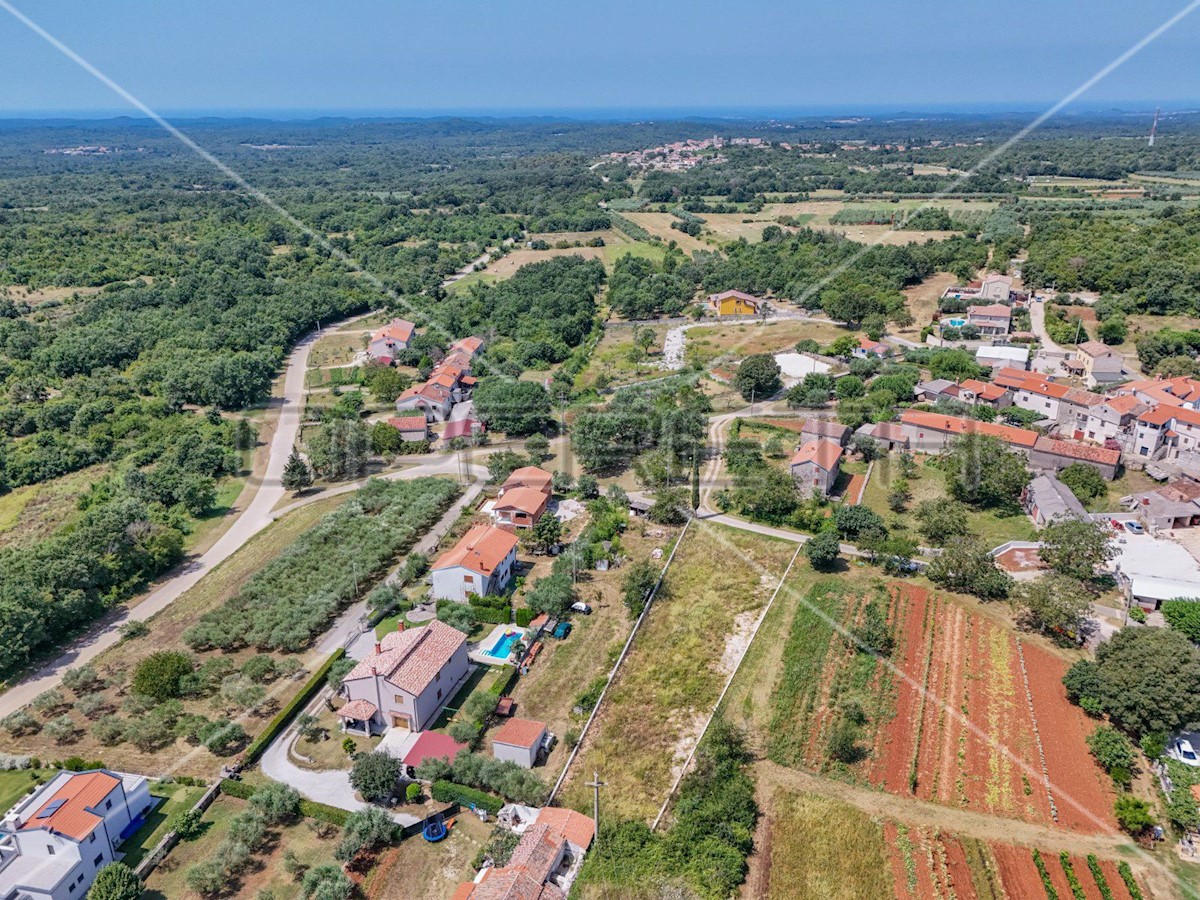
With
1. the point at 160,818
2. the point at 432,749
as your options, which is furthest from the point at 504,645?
the point at 160,818

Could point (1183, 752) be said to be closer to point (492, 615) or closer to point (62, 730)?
point (492, 615)

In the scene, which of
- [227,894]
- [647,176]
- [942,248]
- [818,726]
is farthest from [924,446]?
[647,176]

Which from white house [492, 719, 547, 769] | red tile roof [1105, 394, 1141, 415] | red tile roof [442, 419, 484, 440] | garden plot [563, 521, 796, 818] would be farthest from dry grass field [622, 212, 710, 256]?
white house [492, 719, 547, 769]

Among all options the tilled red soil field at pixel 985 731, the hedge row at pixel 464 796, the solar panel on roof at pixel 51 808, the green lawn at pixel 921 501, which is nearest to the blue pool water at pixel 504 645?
the hedge row at pixel 464 796

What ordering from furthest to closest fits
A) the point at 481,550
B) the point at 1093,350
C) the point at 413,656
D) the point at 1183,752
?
the point at 1093,350 → the point at 481,550 → the point at 413,656 → the point at 1183,752

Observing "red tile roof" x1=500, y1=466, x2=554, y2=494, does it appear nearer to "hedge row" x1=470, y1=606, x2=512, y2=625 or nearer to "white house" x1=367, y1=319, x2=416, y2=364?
"hedge row" x1=470, y1=606, x2=512, y2=625

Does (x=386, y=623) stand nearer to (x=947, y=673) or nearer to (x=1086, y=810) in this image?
(x=947, y=673)

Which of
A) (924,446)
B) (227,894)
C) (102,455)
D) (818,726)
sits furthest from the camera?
(102,455)
